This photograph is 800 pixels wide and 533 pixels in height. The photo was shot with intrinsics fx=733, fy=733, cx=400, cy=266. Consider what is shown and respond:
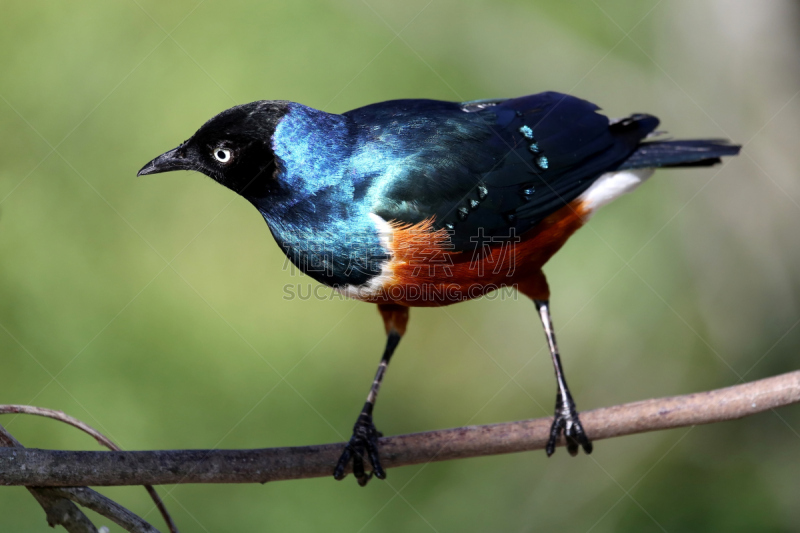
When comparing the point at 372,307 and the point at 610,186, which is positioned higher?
the point at 610,186

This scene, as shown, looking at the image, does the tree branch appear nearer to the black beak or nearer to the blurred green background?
the black beak

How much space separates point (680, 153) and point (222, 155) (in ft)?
7.15

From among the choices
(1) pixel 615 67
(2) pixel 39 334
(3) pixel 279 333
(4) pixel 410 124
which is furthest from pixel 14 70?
(1) pixel 615 67

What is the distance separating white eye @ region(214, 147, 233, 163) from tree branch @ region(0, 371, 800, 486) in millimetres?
1096

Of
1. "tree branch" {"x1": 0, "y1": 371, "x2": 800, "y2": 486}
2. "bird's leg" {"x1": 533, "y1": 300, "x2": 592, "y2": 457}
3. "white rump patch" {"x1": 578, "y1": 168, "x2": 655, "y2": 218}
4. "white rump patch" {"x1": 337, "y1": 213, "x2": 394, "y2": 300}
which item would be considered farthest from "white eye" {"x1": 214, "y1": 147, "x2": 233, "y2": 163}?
"bird's leg" {"x1": 533, "y1": 300, "x2": 592, "y2": 457}

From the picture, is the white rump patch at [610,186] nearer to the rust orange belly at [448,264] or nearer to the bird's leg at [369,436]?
the rust orange belly at [448,264]

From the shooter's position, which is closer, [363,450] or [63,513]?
[63,513]

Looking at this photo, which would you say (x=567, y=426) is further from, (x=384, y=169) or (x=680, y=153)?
(x=384, y=169)

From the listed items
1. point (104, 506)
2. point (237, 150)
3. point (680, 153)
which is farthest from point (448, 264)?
point (104, 506)

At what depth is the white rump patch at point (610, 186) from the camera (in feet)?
11.9

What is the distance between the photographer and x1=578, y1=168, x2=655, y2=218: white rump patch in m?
3.62

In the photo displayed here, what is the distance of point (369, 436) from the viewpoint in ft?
11.5

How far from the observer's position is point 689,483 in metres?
4.84

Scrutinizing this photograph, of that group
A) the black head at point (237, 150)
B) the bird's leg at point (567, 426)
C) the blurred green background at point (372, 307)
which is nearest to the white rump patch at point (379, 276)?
the black head at point (237, 150)
